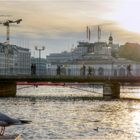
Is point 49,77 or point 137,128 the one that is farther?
point 49,77

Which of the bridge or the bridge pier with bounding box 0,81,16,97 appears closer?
the bridge

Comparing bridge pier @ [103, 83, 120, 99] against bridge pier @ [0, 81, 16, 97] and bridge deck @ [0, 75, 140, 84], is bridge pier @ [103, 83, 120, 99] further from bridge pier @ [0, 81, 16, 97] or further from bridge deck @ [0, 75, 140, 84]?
bridge pier @ [0, 81, 16, 97]

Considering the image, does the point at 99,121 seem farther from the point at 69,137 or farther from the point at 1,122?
→ the point at 1,122

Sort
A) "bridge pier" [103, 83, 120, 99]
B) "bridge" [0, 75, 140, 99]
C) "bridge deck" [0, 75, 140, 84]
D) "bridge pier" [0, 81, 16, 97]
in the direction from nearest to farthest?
"bridge deck" [0, 75, 140, 84] → "bridge" [0, 75, 140, 99] → "bridge pier" [103, 83, 120, 99] → "bridge pier" [0, 81, 16, 97]

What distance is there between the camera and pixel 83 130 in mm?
60438

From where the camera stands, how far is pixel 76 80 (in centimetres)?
14388

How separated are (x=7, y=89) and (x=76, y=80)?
2242cm

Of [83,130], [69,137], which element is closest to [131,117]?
[83,130]

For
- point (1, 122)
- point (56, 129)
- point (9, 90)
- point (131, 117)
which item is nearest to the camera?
point (1, 122)

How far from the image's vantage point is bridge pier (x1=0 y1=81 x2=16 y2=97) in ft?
498

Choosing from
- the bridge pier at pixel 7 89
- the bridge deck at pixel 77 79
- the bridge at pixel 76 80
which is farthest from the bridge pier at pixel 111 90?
the bridge pier at pixel 7 89

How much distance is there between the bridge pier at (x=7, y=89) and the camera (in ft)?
498

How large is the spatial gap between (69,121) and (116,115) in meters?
14.0

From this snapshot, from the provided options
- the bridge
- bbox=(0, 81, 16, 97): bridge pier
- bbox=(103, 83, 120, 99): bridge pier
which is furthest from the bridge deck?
bbox=(0, 81, 16, 97): bridge pier
